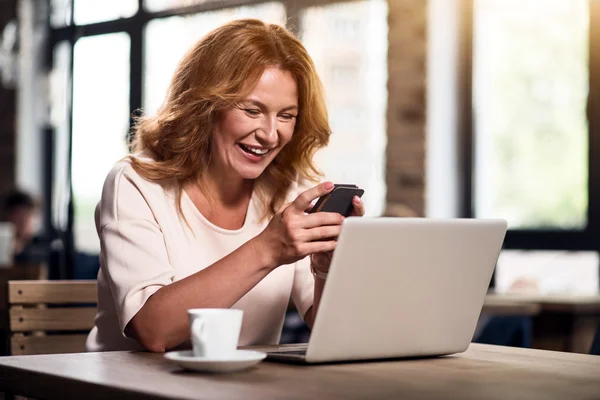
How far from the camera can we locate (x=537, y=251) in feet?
15.8

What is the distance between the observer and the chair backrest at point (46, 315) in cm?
204

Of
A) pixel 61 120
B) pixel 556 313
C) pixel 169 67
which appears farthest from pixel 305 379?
pixel 61 120

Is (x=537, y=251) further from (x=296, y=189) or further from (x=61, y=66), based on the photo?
(x=61, y=66)

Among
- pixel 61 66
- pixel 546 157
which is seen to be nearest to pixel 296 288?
pixel 546 157

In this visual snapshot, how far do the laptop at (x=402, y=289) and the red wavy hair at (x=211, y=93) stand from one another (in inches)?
22.2

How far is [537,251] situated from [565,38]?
42.8 inches

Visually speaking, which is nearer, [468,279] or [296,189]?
[468,279]

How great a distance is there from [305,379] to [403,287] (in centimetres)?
27

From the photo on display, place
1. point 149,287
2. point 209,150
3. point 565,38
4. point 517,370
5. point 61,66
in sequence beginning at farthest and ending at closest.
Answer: point 61,66
point 565,38
point 209,150
point 149,287
point 517,370

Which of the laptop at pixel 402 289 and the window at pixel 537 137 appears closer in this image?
the laptop at pixel 402 289

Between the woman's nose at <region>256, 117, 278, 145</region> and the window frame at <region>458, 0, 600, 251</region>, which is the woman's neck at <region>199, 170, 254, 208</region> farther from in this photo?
the window frame at <region>458, 0, 600, 251</region>

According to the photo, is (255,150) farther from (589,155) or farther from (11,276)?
(589,155)

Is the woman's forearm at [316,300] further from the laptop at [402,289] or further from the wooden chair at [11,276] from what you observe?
the wooden chair at [11,276]

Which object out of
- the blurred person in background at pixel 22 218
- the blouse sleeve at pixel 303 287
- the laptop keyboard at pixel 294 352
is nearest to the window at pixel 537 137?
the blouse sleeve at pixel 303 287
